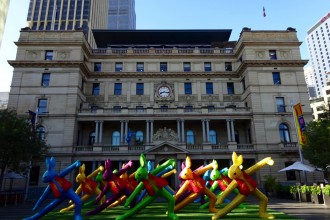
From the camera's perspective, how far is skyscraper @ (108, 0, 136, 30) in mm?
133625

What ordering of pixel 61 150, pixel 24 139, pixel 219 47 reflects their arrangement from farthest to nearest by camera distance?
pixel 219 47, pixel 61 150, pixel 24 139

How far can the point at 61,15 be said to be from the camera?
101688 millimetres

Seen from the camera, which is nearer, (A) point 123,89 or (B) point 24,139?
(B) point 24,139

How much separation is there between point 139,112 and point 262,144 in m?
17.2

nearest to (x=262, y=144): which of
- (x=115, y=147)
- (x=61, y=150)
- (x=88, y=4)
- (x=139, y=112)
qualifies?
(x=139, y=112)

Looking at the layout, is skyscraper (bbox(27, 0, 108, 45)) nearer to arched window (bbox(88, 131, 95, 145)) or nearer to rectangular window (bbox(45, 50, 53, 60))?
rectangular window (bbox(45, 50, 53, 60))

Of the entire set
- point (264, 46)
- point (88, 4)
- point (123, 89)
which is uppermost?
point (88, 4)

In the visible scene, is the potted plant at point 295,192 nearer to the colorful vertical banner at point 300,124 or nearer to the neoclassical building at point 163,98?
the colorful vertical banner at point 300,124

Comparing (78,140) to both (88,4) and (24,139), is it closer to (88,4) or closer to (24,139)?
(24,139)

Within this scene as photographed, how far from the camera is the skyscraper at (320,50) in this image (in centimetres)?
15188

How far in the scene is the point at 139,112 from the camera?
35.4m

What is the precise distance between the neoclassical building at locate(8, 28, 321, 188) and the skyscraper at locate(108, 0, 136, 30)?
98643 millimetres

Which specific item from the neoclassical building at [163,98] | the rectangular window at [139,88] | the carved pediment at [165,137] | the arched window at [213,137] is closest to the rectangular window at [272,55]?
the neoclassical building at [163,98]

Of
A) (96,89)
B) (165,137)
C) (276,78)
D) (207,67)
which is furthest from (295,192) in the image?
(96,89)
